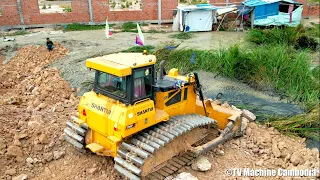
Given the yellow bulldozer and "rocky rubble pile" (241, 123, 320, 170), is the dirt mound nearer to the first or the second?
"rocky rubble pile" (241, 123, 320, 170)

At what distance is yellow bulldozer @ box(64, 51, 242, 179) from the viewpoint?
17.4ft

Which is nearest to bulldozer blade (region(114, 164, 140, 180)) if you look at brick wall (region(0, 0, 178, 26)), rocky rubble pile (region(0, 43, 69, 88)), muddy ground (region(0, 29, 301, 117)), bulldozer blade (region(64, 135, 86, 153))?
bulldozer blade (region(64, 135, 86, 153))

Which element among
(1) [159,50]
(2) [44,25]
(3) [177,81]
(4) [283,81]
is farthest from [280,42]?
(2) [44,25]

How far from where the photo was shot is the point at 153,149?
524 cm

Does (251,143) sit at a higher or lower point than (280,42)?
lower

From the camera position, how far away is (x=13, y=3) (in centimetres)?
1886

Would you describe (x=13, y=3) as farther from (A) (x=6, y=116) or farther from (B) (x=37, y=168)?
(B) (x=37, y=168)

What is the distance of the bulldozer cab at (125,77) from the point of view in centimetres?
532

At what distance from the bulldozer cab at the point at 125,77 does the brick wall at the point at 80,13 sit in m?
15.2

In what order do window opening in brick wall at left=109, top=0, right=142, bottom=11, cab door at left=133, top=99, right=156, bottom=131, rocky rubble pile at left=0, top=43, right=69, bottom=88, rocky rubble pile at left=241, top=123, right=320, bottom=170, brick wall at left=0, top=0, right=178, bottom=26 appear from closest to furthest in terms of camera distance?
1. cab door at left=133, top=99, right=156, bottom=131
2. rocky rubble pile at left=241, top=123, right=320, bottom=170
3. rocky rubble pile at left=0, top=43, right=69, bottom=88
4. brick wall at left=0, top=0, right=178, bottom=26
5. window opening in brick wall at left=109, top=0, right=142, bottom=11

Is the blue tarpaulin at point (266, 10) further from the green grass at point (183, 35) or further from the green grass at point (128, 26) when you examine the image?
the green grass at point (128, 26)

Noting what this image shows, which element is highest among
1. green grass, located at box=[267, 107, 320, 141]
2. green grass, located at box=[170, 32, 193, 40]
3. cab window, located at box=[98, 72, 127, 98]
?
cab window, located at box=[98, 72, 127, 98]

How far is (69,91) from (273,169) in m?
6.54

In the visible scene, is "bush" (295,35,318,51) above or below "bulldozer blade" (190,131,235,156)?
above
